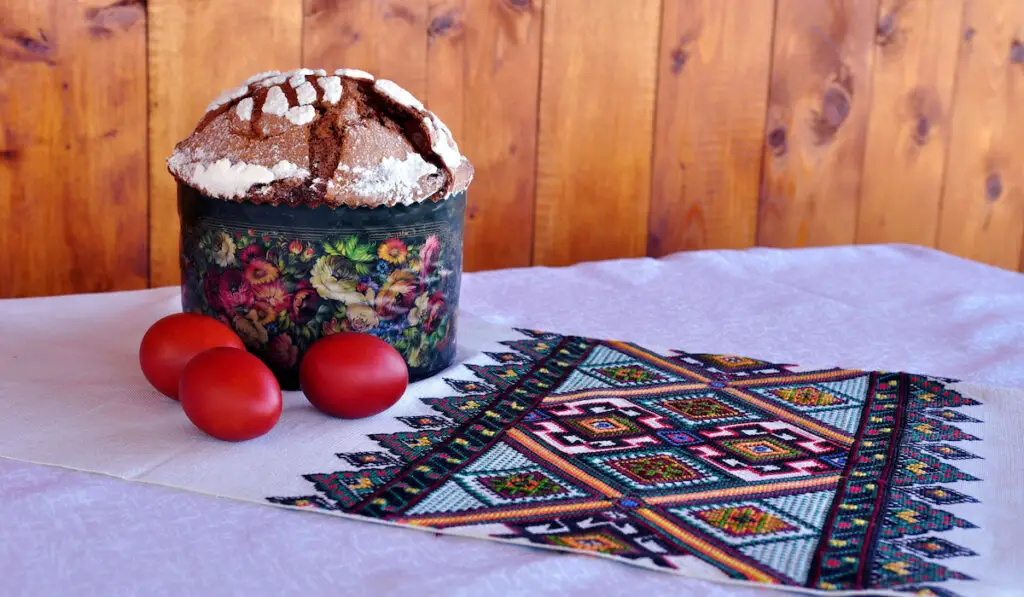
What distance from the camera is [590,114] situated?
1.69 meters

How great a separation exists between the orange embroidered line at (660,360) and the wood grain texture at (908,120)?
0.83 meters

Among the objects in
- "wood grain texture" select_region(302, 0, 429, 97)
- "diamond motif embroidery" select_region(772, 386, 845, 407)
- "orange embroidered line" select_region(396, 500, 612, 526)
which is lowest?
"orange embroidered line" select_region(396, 500, 612, 526)

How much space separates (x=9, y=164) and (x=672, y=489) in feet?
3.14

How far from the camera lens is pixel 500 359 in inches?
46.3

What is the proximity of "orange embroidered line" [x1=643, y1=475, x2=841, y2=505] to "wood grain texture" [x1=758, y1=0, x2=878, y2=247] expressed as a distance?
1005 millimetres

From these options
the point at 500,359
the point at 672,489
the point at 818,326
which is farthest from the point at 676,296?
the point at 672,489

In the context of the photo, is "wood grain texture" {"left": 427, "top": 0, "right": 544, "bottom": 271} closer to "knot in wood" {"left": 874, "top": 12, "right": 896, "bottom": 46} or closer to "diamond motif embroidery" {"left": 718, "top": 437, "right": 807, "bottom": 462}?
"knot in wood" {"left": 874, "top": 12, "right": 896, "bottom": 46}

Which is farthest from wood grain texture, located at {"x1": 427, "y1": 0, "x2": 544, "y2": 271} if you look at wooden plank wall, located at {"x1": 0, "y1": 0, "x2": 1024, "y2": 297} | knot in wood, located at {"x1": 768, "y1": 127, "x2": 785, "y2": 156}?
knot in wood, located at {"x1": 768, "y1": 127, "x2": 785, "y2": 156}

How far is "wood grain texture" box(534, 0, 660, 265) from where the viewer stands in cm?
166

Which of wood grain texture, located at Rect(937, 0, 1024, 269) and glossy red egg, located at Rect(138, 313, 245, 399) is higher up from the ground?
wood grain texture, located at Rect(937, 0, 1024, 269)

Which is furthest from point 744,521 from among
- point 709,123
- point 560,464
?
point 709,123

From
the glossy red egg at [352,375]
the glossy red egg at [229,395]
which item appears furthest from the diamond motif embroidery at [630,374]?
the glossy red egg at [229,395]

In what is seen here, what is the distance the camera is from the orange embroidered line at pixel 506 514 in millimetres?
785

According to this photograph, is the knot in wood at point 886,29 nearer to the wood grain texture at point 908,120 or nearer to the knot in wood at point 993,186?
the wood grain texture at point 908,120
